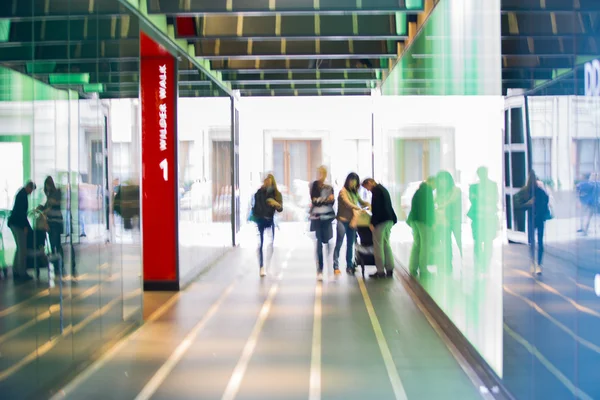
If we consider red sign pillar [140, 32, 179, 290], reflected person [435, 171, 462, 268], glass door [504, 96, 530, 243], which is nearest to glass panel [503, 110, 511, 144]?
glass door [504, 96, 530, 243]

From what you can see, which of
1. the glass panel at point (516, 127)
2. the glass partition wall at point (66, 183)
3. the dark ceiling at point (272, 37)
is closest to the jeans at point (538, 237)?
the glass panel at point (516, 127)

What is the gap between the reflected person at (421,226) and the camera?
10102mm

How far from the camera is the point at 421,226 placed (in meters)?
10.9

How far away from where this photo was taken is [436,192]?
938 cm

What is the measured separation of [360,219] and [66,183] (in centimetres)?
782

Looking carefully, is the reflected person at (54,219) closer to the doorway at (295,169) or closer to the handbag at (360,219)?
the handbag at (360,219)

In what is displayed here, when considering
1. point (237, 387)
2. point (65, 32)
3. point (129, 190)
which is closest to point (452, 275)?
point (237, 387)

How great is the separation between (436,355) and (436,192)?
2.61m

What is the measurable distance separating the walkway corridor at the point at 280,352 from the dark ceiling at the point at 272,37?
8.16ft

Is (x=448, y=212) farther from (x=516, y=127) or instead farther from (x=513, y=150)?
(x=516, y=127)

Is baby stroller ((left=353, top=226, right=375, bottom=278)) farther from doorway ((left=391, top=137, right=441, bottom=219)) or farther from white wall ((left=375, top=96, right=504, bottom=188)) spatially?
white wall ((left=375, top=96, right=504, bottom=188))

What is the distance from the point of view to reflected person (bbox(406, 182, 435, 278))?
33.1 feet

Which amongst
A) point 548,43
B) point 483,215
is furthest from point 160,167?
point 548,43

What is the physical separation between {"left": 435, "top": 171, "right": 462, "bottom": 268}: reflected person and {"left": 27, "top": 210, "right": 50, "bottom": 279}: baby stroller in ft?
12.6
